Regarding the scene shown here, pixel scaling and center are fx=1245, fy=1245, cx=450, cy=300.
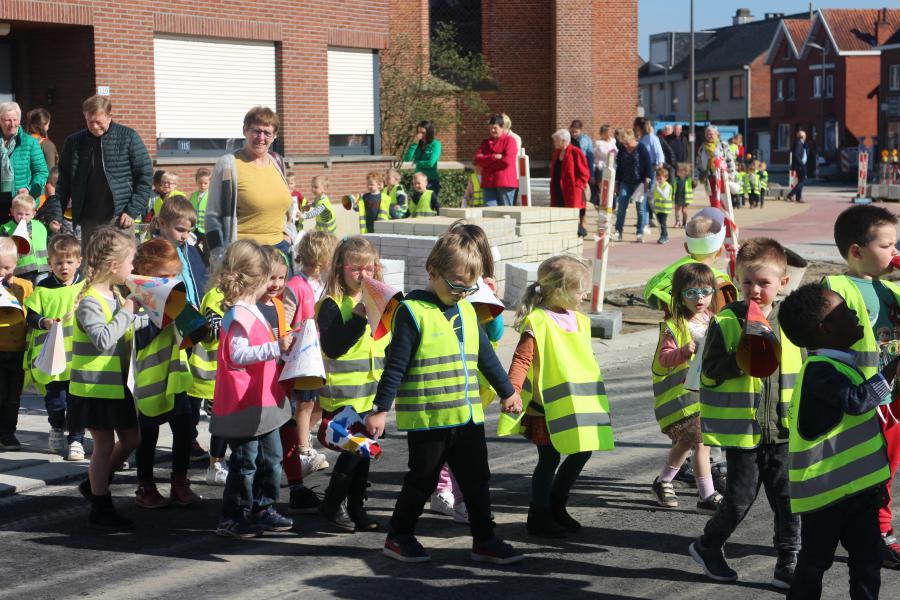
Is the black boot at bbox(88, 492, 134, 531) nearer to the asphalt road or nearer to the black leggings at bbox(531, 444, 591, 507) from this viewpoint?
the asphalt road

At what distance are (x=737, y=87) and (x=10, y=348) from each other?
102440mm

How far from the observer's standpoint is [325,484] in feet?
24.5

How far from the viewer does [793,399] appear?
4910 mm

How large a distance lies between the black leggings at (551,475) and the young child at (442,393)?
0.51 meters

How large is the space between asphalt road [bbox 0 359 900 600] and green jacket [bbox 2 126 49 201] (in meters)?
4.45

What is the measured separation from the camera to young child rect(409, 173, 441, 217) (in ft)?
53.8

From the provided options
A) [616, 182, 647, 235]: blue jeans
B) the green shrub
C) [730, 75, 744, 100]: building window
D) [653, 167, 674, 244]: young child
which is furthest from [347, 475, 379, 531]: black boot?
[730, 75, 744, 100]: building window

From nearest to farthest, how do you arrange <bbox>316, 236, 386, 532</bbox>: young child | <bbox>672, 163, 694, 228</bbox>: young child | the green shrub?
1. <bbox>316, 236, 386, 532</bbox>: young child
2. <bbox>672, 163, 694, 228</bbox>: young child
3. the green shrub

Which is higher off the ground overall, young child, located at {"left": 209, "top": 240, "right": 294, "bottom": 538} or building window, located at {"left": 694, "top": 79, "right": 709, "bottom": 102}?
building window, located at {"left": 694, "top": 79, "right": 709, "bottom": 102}

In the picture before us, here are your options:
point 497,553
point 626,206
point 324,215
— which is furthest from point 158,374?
point 626,206

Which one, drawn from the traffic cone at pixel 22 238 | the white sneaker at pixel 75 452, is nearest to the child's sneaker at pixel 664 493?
the white sneaker at pixel 75 452

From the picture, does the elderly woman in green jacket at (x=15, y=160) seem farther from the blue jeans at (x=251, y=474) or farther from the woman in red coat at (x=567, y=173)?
the woman in red coat at (x=567, y=173)

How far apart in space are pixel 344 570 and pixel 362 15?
19.2m

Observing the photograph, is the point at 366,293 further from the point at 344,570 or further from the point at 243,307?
the point at 344,570
